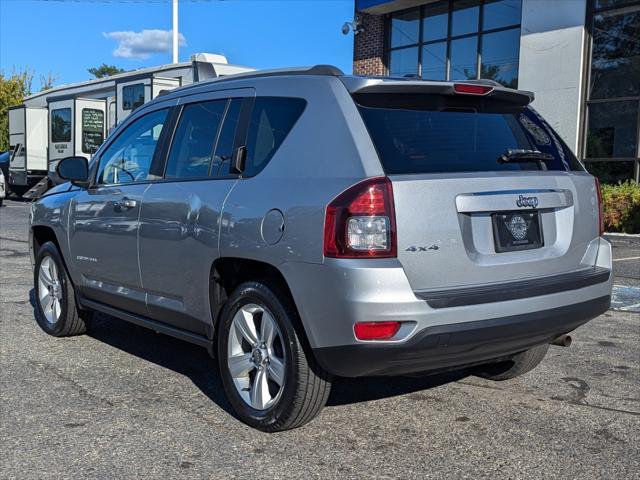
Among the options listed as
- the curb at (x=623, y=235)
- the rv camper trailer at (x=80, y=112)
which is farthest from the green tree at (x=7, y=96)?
the curb at (x=623, y=235)

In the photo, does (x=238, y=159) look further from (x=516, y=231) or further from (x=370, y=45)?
(x=370, y=45)

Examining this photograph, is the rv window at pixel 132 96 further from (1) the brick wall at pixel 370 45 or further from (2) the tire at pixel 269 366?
(2) the tire at pixel 269 366

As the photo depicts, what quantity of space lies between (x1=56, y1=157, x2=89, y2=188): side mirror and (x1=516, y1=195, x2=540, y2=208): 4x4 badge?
3.27 meters

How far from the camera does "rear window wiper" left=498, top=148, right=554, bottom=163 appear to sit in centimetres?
362

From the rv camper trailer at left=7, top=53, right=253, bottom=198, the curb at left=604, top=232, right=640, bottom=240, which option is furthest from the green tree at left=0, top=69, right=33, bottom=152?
the curb at left=604, top=232, right=640, bottom=240

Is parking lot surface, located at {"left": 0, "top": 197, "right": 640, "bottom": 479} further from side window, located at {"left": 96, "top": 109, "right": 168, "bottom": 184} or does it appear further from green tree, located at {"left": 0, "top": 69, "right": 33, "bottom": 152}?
green tree, located at {"left": 0, "top": 69, "right": 33, "bottom": 152}

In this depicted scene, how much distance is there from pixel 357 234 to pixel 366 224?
0.20ft

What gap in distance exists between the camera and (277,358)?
3.60 m

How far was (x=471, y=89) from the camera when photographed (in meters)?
3.63

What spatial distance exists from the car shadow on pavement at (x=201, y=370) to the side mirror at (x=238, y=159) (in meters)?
1.37

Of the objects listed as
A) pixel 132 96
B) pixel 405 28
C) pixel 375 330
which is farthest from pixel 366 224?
pixel 405 28

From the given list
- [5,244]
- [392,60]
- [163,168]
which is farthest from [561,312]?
[392,60]

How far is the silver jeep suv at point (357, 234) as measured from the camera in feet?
10.3

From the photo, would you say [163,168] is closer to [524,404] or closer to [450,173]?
[450,173]
